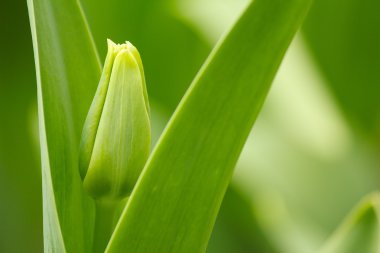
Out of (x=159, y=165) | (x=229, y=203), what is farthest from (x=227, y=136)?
(x=229, y=203)

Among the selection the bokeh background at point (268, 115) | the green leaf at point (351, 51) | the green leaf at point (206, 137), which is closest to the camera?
the green leaf at point (206, 137)

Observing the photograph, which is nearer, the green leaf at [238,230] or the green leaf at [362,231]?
the green leaf at [362,231]

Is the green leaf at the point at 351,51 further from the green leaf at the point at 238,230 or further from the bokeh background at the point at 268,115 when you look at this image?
the green leaf at the point at 238,230

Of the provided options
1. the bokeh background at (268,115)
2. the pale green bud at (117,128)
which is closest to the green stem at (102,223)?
the pale green bud at (117,128)

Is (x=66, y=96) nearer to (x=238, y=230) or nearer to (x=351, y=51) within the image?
(x=238, y=230)

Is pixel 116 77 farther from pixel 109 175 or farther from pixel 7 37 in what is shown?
A: pixel 7 37

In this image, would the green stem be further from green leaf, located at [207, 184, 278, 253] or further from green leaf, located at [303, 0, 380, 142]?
green leaf, located at [303, 0, 380, 142]
